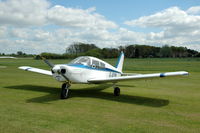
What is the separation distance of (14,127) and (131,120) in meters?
3.06

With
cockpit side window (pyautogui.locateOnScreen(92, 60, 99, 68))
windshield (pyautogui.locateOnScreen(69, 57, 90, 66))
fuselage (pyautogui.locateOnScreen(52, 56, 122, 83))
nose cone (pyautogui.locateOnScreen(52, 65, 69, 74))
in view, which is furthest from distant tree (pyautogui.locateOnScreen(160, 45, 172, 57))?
nose cone (pyautogui.locateOnScreen(52, 65, 69, 74))

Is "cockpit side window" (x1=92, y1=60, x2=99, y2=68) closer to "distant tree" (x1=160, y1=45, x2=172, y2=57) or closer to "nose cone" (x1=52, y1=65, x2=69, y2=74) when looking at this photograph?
"nose cone" (x1=52, y1=65, x2=69, y2=74)

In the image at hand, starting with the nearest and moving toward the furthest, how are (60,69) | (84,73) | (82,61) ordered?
(60,69), (84,73), (82,61)

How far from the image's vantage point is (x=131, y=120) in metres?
5.67

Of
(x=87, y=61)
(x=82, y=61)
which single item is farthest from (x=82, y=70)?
(x=87, y=61)

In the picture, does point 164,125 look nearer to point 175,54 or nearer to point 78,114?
point 78,114

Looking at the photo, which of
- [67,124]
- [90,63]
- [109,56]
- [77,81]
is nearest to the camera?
[67,124]

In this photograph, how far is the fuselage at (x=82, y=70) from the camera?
8.30 metres

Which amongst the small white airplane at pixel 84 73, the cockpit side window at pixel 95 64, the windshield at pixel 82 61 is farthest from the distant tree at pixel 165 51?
the windshield at pixel 82 61

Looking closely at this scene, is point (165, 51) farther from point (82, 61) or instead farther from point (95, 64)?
point (82, 61)

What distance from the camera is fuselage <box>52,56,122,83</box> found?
8305 mm

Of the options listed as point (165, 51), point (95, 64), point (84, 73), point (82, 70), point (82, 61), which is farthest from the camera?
point (165, 51)

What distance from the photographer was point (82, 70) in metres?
8.99

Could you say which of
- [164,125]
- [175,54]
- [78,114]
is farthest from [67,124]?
[175,54]
